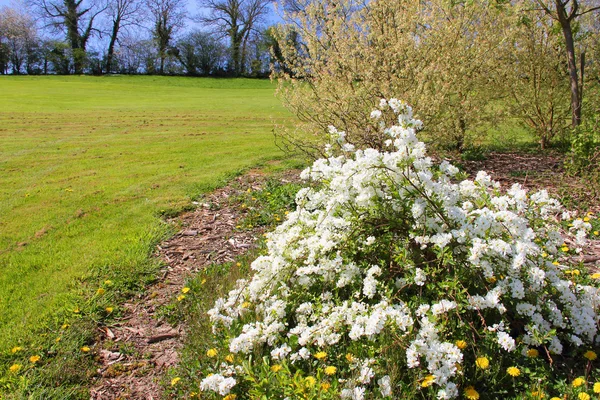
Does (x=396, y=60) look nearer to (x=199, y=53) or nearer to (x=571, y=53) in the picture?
(x=571, y=53)

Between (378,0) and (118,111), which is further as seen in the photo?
(118,111)

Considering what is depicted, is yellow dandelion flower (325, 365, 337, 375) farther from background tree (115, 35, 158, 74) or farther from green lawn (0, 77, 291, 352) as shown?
background tree (115, 35, 158, 74)

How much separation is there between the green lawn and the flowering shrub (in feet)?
5.92

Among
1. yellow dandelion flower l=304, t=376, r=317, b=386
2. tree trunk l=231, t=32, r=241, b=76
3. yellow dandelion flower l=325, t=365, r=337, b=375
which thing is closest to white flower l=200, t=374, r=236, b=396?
yellow dandelion flower l=304, t=376, r=317, b=386

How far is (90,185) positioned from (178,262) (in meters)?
3.21

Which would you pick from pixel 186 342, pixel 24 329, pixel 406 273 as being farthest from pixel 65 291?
pixel 406 273

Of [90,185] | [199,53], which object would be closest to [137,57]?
[199,53]

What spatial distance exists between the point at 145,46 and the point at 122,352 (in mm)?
41549

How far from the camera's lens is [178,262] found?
4.24 m

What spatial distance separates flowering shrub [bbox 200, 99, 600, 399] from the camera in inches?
89.2

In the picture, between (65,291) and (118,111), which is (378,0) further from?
(118,111)

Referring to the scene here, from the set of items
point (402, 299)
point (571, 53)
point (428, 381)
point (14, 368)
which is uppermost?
point (571, 53)

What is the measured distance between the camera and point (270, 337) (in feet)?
8.34

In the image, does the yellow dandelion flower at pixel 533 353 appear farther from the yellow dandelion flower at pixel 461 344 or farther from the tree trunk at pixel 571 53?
the tree trunk at pixel 571 53
